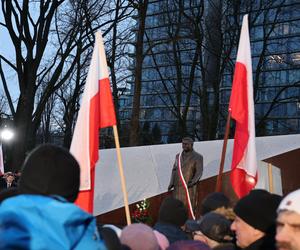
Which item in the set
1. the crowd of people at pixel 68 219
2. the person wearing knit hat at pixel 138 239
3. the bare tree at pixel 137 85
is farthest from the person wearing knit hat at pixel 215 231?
the bare tree at pixel 137 85

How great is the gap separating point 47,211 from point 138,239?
3.43 ft

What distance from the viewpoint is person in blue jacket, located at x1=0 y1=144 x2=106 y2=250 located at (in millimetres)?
1757

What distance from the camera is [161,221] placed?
154 inches

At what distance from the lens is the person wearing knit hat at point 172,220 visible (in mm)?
3736

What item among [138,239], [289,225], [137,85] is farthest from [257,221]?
[137,85]

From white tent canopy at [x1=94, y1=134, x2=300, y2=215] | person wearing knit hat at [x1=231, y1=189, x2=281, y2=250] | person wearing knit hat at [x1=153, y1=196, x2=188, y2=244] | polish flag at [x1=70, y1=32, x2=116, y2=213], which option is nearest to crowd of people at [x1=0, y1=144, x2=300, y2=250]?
person wearing knit hat at [x1=231, y1=189, x2=281, y2=250]

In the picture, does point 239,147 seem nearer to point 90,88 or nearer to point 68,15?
point 90,88

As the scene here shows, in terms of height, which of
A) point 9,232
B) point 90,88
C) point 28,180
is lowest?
point 9,232

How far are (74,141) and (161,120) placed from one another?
55878mm

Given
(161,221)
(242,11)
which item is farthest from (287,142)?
(242,11)

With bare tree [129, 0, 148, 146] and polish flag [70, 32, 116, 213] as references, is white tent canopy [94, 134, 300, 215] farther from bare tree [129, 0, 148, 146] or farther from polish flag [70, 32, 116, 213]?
bare tree [129, 0, 148, 146]

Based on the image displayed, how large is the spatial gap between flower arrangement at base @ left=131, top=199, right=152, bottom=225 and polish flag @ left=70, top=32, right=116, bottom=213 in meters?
5.78

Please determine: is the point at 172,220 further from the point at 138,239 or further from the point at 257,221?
the point at 257,221

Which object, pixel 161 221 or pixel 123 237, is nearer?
pixel 123 237
